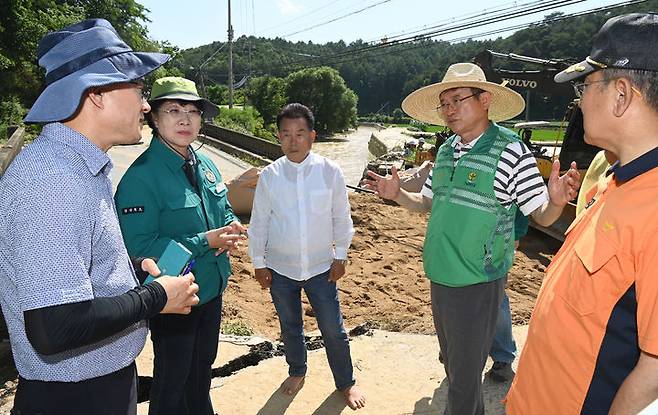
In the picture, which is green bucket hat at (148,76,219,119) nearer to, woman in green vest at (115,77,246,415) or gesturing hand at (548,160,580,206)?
woman in green vest at (115,77,246,415)

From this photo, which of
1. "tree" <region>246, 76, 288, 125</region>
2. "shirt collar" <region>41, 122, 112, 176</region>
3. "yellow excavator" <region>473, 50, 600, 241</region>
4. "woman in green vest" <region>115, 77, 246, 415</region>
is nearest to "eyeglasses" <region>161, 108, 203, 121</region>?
"woman in green vest" <region>115, 77, 246, 415</region>

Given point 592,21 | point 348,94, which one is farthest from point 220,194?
point 348,94

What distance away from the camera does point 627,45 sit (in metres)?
1.39

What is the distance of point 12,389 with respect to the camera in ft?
11.4

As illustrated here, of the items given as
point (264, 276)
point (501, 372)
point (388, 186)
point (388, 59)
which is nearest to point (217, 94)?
point (264, 276)

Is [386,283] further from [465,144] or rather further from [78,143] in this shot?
[78,143]

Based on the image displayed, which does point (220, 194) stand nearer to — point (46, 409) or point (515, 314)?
point (46, 409)

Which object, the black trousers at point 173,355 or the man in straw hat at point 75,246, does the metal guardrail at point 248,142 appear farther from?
the man in straw hat at point 75,246

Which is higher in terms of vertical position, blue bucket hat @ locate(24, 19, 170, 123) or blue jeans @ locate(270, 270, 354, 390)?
blue bucket hat @ locate(24, 19, 170, 123)

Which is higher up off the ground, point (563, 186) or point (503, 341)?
point (563, 186)

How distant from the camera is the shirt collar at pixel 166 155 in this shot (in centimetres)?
247

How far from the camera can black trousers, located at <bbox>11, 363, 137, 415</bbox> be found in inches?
59.1

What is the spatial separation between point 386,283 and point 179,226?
15.4 feet

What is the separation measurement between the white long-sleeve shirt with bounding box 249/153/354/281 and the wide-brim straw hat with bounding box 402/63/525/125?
75 cm
